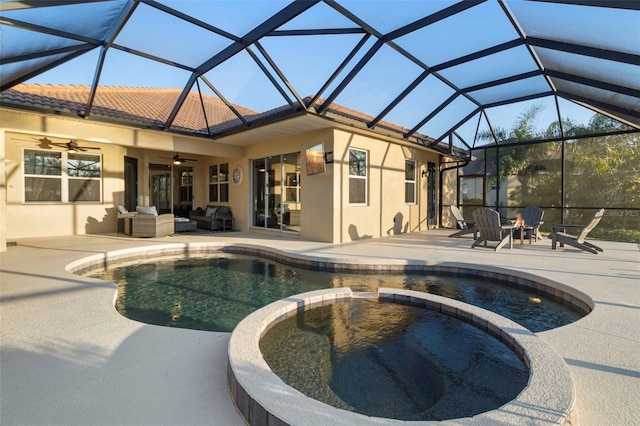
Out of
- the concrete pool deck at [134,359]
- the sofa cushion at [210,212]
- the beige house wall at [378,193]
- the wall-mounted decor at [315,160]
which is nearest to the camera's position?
the concrete pool deck at [134,359]

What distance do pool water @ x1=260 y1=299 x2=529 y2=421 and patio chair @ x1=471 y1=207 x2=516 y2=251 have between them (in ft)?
15.5

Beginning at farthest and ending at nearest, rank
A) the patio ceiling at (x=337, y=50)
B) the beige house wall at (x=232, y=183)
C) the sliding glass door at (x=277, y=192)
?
the sliding glass door at (x=277, y=192), the beige house wall at (x=232, y=183), the patio ceiling at (x=337, y=50)

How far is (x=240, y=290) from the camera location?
5.05m

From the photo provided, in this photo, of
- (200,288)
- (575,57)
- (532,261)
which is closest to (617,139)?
(575,57)

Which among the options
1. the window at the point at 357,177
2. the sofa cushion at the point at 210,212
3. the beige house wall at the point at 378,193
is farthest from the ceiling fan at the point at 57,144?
the window at the point at 357,177

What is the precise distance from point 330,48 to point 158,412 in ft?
19.5

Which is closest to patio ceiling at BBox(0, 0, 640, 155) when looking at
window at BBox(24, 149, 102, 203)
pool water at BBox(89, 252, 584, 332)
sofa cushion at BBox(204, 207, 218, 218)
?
window at BBox(24, 149, 102, 203)

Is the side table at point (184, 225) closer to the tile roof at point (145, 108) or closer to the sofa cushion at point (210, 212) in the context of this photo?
the sofa cushion at point (210, 212)

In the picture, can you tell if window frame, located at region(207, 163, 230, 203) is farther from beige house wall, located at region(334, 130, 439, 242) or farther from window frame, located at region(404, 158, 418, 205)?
window frame, located at region(404, 158, 418, 205)

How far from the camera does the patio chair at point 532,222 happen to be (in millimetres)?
8719

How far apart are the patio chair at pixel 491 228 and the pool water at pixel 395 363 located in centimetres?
473

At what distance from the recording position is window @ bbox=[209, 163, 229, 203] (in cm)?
1248

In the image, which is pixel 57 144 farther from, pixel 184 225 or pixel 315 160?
pixel 315 160

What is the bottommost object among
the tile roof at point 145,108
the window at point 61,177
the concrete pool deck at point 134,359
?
the concrete pool deck at point 134,359
